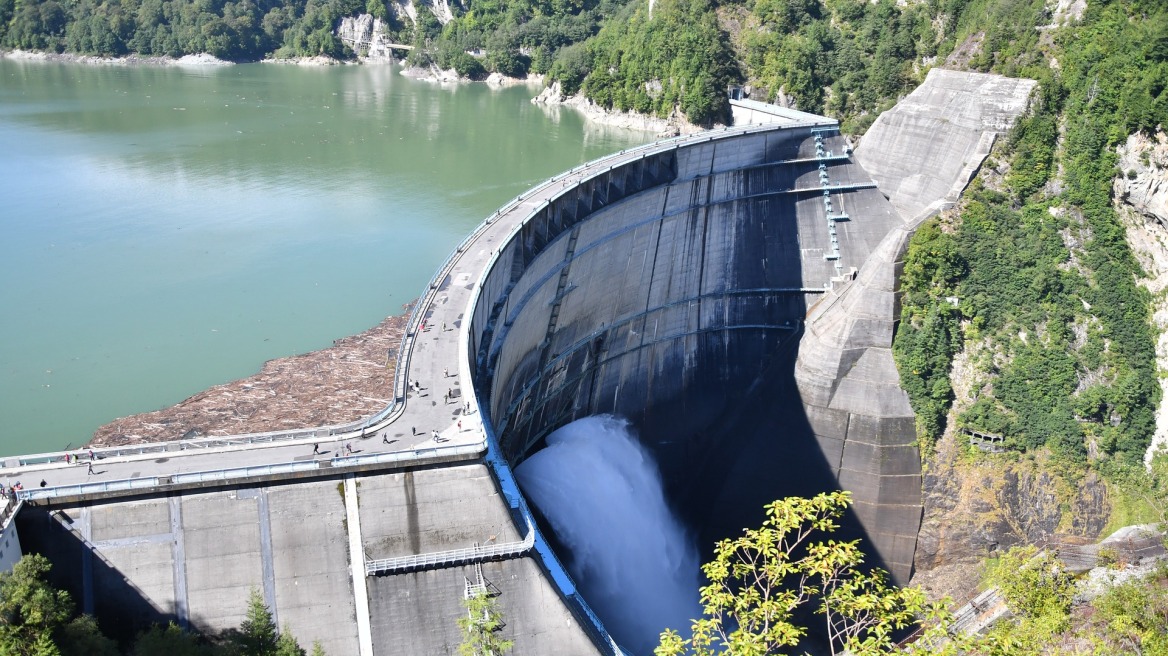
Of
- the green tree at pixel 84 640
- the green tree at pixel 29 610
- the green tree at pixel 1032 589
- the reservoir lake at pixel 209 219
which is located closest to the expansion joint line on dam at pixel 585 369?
the reservoir lake at pixel 209 219

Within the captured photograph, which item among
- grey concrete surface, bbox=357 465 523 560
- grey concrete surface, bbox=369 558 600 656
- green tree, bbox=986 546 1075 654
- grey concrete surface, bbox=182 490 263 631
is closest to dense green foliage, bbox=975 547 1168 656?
green tree, bbox=986 546 1075 654

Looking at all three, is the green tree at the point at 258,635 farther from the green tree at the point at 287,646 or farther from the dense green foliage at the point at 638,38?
the dense green foliage at the point at 638,38

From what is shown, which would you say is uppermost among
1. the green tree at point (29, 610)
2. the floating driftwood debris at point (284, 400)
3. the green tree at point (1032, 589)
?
the green tree at point (1032, 589)

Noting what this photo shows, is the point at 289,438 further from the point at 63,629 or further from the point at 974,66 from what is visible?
the point at 974,66

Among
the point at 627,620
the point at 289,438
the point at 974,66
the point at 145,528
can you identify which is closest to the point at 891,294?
the point at 974,66

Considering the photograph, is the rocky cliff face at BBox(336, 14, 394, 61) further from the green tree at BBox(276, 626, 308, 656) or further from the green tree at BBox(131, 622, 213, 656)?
the green tree at BBox(131, 622, 213, 656)
